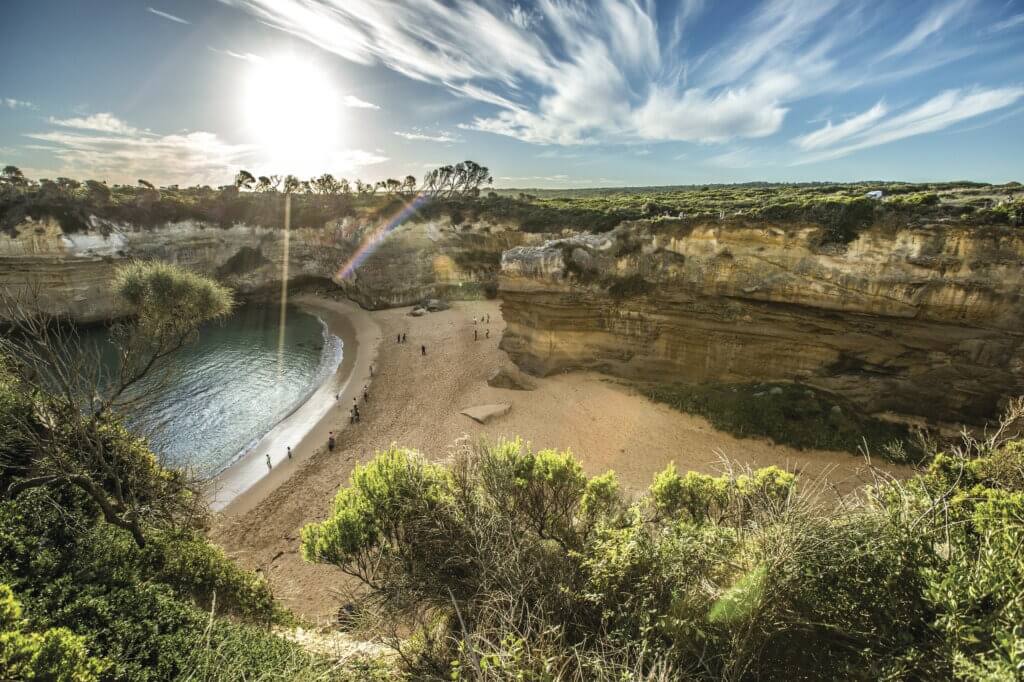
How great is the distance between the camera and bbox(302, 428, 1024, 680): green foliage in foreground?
4.65 metres

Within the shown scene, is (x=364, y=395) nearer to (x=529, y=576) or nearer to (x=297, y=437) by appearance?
(x=297, y=437)

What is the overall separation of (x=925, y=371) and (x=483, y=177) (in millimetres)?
67482

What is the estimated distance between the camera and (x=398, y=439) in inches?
779

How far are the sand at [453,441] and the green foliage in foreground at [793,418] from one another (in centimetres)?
44

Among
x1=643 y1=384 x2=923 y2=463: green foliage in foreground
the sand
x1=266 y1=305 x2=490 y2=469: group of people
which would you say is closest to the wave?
x1=266 y1=305 x2=490 y2=469: group of people

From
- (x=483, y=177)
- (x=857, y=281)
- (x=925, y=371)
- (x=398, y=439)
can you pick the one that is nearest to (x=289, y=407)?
(x=398, y=439)

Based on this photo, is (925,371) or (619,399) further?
(619,399)

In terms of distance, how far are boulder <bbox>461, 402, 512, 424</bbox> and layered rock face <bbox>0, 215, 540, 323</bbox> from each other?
21.6 m

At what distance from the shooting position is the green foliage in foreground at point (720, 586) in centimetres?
465

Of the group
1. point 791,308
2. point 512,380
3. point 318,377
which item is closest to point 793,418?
point 791,308

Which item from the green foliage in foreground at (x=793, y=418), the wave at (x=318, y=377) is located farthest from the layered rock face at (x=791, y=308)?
the wave at (x=318, y=377)

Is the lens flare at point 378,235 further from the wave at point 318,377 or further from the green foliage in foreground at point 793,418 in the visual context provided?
the green foliage in foreground at point 793,418

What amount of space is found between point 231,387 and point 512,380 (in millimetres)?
19777

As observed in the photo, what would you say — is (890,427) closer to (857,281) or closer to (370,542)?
(857,281)
